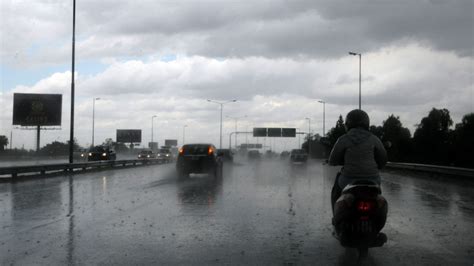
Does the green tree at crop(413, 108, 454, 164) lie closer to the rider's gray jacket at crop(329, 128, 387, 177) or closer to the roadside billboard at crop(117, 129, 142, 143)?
the roadside billboard at crop(117, 129, 142, 143)

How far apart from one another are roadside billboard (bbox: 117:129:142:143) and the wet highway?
102 metres

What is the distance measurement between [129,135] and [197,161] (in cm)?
9315

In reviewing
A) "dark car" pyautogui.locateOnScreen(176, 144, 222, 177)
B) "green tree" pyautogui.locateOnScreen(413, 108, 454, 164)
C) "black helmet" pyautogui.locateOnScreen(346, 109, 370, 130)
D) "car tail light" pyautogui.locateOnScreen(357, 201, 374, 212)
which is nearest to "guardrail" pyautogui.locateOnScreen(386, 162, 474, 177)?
"dark car" pyautogui.locateOnScreen(176, 144, 222, 177)

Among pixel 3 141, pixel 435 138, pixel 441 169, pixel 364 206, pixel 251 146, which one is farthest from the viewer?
pixel 251 146

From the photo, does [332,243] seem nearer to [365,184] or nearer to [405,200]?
[365,184]

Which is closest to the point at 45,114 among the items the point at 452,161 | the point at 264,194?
the point at 264,194

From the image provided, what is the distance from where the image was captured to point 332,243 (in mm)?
8125

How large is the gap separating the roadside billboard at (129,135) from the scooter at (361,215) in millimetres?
111614

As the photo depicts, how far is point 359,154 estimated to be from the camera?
6848mm

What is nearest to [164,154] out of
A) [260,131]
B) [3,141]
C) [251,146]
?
[260,131]

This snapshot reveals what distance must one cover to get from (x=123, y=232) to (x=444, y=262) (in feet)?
16.2

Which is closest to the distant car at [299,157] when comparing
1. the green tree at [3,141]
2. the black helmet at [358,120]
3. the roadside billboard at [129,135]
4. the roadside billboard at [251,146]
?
the black helmet at [358,120]

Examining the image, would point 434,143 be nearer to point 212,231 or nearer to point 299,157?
point 299,157

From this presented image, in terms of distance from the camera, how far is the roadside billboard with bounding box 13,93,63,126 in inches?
2313
